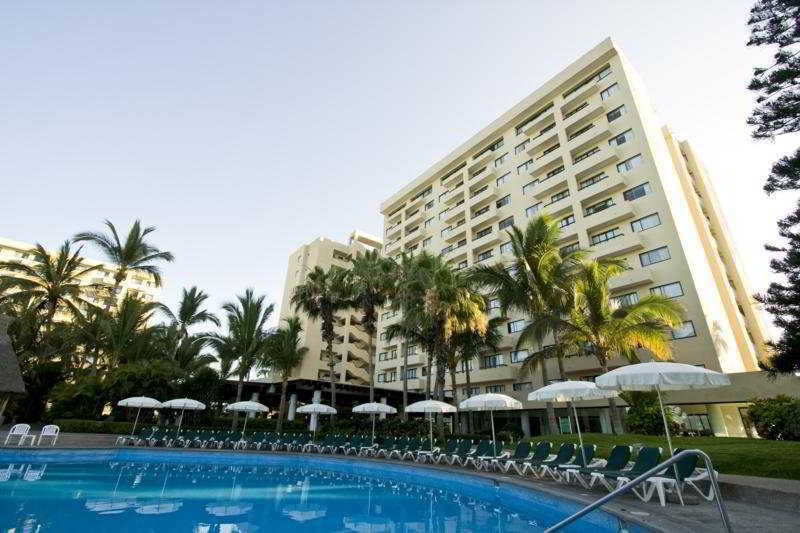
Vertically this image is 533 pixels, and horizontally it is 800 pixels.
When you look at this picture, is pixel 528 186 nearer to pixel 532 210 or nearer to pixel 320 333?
pixel 532 210

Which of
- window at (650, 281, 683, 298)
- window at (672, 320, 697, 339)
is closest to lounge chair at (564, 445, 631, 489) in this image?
window at (672, 320, 697, 339)

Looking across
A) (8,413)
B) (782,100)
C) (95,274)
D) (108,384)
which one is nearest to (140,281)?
(95,274)

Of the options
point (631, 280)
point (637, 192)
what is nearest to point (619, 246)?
point (631, 280)

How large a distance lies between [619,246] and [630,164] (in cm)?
641

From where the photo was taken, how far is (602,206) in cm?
2841

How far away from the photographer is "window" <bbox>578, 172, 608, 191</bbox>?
95.3ft

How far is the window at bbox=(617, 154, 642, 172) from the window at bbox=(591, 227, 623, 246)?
14.7ft

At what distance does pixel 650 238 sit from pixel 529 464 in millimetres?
19057

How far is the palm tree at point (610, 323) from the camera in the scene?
17844 millimetres

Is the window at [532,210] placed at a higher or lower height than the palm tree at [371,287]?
higher

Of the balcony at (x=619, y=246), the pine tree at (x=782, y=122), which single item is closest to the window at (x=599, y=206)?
the balcony at (x=619, y=246)

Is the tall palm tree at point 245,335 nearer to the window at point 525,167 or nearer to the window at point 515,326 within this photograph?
the window at point 515,326

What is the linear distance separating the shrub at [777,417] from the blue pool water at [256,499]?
12.1 metres

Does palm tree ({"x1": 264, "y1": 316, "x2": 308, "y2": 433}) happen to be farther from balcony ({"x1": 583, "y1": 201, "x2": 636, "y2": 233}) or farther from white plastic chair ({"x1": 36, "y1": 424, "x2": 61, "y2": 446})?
balcony ({"x1": 583, "y1": 201, "x2": 636, "y2": 233})
